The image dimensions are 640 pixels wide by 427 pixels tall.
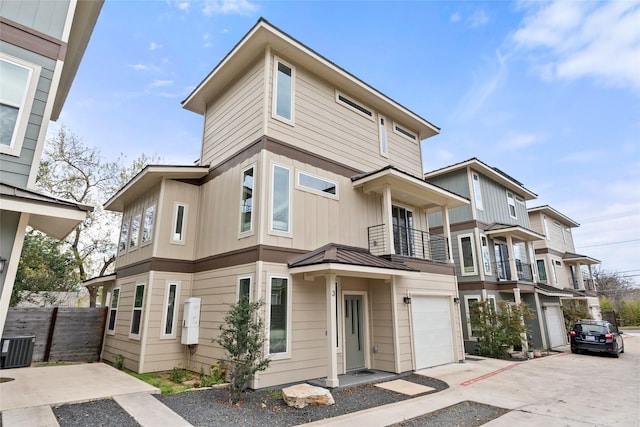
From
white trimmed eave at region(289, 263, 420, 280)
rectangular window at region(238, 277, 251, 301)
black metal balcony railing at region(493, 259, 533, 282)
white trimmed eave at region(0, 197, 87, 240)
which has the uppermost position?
black metal balcony railing at region(493, 259, 533, 282)

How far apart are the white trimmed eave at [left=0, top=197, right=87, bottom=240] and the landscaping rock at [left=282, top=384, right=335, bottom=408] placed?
4.45 m

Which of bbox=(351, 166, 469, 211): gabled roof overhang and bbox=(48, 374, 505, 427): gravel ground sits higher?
bbox=(351, 166, 469, 211): gabled roof overhang

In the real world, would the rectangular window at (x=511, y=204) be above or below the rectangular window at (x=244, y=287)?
above

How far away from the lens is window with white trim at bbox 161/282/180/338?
8906 mm

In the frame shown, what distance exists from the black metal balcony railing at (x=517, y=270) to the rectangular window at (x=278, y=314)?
12134 mm

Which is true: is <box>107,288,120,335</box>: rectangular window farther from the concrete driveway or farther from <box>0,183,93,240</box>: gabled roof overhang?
the concrete driveway

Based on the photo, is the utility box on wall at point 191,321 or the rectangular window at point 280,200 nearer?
the rectangular window at point 280,200

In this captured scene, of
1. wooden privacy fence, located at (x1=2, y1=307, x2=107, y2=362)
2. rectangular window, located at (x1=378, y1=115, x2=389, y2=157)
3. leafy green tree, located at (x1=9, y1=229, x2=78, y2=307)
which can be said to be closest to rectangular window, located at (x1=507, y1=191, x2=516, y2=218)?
rectangular window, located at (x1=378, y1=115, x2=389, y2=157)

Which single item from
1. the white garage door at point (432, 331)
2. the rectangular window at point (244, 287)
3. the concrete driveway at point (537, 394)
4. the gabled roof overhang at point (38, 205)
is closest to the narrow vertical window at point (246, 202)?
the rectangular window at point (244, 287)

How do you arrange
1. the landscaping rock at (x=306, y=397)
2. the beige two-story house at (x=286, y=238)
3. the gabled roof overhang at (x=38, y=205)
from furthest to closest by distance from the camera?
the beige two-story house at (x=286, y=238), the landscaping rock at (x=306, y=397), the gabled roof overhang at (x=38, y=205)

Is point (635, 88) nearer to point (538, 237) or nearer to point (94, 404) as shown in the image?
point (538, 237)

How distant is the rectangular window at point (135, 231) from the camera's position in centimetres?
1088

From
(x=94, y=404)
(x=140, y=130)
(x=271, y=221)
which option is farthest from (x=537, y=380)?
(x=140, y=130)

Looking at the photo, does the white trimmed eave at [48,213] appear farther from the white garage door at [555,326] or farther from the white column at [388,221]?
the white garage door at [555,326]
